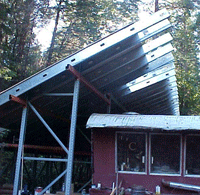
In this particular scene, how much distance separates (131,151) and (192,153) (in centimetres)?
168

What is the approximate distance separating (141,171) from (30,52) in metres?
12.1

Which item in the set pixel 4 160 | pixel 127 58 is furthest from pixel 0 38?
pixel 127 58

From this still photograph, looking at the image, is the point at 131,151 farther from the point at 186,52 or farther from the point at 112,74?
the point at 186,52

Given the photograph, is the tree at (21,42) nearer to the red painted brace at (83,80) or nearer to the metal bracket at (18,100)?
the red painted brace at (83,80)

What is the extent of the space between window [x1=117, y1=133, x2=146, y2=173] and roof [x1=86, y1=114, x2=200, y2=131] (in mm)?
488

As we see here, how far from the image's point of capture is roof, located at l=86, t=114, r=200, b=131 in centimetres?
851

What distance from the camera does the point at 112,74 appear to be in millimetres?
10906

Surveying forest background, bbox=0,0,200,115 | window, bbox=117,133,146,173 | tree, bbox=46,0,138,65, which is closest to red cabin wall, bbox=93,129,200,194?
window, bbox=117,133,146,173

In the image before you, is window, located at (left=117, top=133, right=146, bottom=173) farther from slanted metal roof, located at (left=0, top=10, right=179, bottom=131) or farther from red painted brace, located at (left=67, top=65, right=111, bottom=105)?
slanted metal roof, located at (left=0, top=10, right=179, bottom=131)

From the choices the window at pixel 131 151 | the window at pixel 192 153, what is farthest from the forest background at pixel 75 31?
the window at pixel 192 153

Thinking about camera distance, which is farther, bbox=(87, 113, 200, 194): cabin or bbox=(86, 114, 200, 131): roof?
bbox=(87, 113, 200, 194): cabin

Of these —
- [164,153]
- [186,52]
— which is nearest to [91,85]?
[164,153]

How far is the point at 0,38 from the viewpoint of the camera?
15.7 m

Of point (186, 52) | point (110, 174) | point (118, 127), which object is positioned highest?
point (186, 52)
